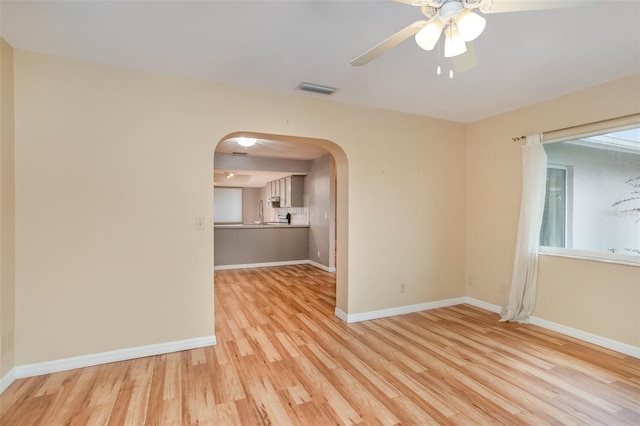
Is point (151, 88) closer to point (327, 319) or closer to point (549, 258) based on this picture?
point (327, 319)

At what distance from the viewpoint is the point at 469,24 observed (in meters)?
1.51

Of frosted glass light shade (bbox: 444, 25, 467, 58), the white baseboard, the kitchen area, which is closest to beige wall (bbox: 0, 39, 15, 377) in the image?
frosted glass light shade (bbox: 444, 25, 467, 58)

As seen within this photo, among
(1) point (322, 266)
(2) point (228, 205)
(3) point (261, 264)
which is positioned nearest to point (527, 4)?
(1) point (322, 266)

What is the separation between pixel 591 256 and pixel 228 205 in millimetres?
10110

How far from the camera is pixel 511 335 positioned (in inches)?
129

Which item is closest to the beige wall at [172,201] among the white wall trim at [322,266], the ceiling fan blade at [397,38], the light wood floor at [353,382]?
the light wood floor at [353,382]

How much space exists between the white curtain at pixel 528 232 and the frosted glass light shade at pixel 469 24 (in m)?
2.57

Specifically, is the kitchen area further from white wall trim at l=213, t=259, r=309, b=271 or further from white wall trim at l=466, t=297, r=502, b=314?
white wall trim at l=466, t=297, r=502, b=314

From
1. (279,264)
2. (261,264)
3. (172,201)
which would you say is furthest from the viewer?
(279,264)

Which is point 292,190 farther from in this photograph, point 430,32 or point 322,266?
point 430,32

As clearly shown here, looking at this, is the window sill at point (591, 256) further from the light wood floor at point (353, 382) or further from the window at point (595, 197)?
the light wood floor at point (353, 382)

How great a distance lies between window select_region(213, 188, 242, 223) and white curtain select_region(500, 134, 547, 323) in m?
9.33

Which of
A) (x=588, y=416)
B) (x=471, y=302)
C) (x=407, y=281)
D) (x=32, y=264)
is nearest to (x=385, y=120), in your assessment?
(x=407, y=281)

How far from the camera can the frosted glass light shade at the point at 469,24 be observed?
1.48m
